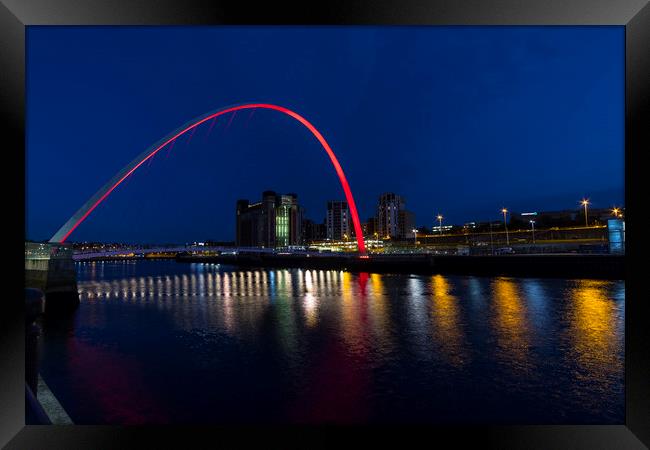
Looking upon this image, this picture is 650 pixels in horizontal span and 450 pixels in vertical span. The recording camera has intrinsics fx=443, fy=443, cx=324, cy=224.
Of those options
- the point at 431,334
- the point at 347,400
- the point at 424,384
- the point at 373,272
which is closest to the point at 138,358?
the point at 347,400

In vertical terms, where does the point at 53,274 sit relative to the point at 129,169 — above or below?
below

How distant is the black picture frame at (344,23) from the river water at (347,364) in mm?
2138

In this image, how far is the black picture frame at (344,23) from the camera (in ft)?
12.5

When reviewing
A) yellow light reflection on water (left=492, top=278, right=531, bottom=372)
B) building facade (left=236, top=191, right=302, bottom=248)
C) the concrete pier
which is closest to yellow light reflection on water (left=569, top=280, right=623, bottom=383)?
yellow light reflection on water (left=492, top=278, right=531, bottom=372)

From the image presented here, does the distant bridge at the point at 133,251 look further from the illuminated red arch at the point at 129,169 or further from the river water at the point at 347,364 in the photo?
the river water at the point at 347,364

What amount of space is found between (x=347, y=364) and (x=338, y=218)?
149m

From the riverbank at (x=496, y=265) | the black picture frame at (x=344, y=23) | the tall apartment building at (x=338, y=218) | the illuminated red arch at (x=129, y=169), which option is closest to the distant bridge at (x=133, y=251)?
the illuminated red arch at (x=129, y=169)

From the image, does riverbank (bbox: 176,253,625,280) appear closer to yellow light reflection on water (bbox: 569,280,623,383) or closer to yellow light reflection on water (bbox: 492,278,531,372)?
yellow light reflection on water (bbox: 569,280,623,383)

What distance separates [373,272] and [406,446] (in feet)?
135

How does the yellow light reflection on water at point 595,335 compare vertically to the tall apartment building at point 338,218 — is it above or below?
below

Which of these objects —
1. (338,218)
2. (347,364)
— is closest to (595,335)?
(347,364)

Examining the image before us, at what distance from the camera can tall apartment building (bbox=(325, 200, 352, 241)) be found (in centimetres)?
15700

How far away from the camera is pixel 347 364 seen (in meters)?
9.02

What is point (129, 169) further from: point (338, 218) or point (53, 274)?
point (338, 218)
